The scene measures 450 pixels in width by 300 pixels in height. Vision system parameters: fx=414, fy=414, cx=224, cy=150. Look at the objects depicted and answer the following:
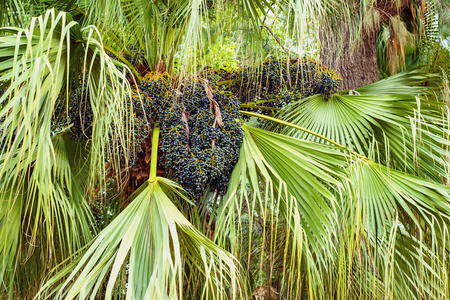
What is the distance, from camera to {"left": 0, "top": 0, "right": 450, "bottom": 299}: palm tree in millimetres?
1714

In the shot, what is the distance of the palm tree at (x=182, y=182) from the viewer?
1714 millimetres

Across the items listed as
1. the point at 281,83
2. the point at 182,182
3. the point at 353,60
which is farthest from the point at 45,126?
the point at 353,60

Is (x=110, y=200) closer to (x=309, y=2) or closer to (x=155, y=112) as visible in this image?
(x=155, y=112)

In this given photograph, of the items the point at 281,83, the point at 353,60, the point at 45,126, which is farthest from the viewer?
the point at 353,60

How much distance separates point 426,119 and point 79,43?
6.77 ft

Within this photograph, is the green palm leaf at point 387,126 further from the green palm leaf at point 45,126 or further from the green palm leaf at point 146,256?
the green palm leaf at point 45,126

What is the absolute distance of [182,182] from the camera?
7.52ft

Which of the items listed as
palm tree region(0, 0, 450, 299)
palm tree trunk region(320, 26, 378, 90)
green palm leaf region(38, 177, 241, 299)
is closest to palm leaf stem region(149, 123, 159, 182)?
palm tree region(0, 0, 450, 299)

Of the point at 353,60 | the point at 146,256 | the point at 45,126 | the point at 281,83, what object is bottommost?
the point at 146,256

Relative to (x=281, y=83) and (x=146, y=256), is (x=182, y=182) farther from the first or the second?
(x=281, y=83)

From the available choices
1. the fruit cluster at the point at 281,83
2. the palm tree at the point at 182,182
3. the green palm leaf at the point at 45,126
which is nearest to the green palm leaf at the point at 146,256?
the palm tree at the point at 182,182

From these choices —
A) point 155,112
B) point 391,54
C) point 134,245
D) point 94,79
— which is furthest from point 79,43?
point 391,54

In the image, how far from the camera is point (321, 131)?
2785mm

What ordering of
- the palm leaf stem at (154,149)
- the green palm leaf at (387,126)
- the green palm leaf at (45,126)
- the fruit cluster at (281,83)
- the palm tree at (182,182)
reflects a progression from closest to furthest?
the green palm leaf at (45,126), the palm tree at (182,182), the palm leaf stem at (154,149), the green palm leaf at (387,126), the fruit cluster at (281,83)
